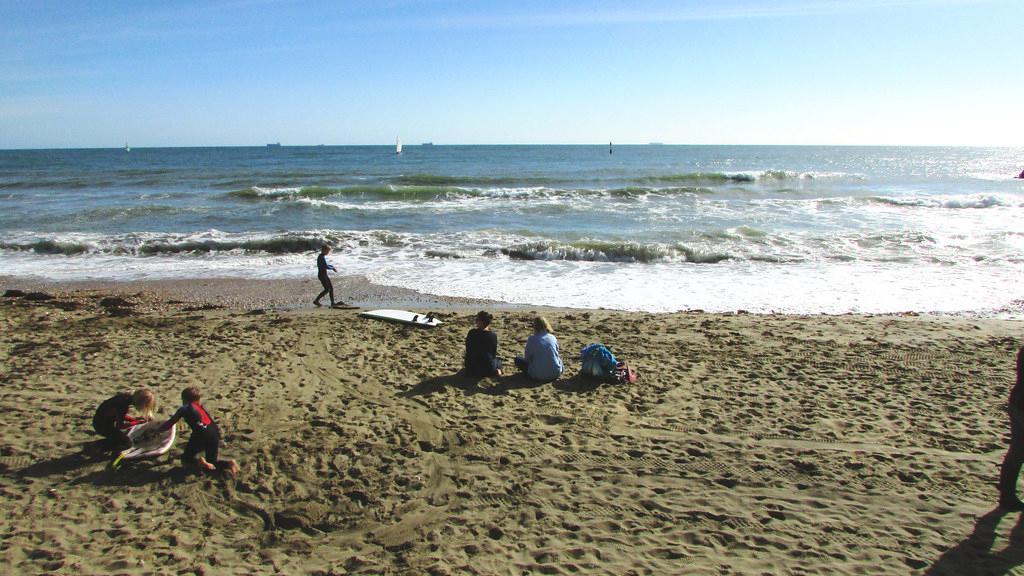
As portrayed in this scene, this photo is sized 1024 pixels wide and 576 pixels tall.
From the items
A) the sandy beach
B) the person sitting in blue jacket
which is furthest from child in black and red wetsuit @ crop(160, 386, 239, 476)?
the person sitting in blue jacket

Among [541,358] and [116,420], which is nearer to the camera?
[116,420]

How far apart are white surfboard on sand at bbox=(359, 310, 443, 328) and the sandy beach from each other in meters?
0.38

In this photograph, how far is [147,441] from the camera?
5.58 meters

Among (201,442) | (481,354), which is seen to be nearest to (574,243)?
(481,354)

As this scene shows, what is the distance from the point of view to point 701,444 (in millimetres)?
5926

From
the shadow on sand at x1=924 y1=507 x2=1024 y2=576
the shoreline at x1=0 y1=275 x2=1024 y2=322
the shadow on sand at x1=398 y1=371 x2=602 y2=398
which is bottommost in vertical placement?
the shadow on sand at x1=924 y1=507 x2=1024 y2=576

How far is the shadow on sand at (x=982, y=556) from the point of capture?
13.7 ft

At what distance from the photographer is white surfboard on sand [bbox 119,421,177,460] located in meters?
5.43

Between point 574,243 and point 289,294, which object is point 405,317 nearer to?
point 289,294

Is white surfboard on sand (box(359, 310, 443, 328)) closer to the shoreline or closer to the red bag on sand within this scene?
the shoreline

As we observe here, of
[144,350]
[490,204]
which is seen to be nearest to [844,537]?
[144,350]

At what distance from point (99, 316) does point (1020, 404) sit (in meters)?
12.4

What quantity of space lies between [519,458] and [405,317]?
498 centimetres

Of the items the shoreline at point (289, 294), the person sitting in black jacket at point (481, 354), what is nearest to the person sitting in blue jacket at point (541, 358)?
the person sitting in black jacket at point (481, 354)
